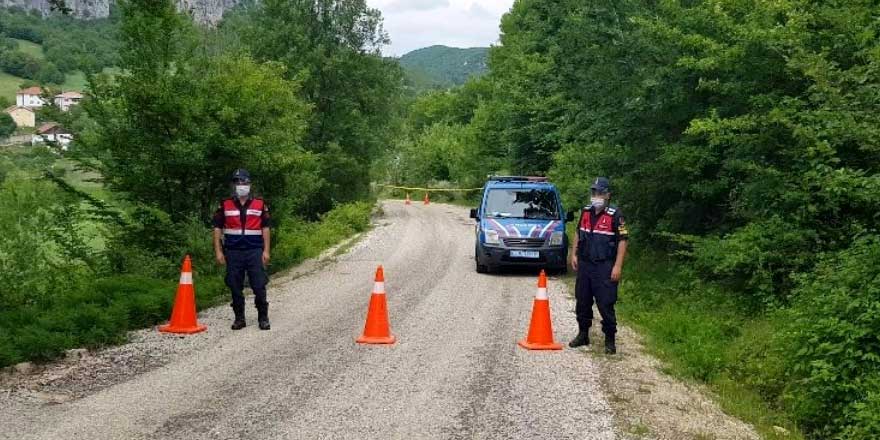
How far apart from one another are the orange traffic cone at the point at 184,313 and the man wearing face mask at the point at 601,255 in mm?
4822

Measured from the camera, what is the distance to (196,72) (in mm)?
13141

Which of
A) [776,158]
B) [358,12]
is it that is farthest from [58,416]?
[358,12]

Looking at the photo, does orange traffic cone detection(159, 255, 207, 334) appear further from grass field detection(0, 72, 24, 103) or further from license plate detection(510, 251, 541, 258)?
grass field detection(0, 72, 24, 103)

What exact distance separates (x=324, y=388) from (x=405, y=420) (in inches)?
47.0

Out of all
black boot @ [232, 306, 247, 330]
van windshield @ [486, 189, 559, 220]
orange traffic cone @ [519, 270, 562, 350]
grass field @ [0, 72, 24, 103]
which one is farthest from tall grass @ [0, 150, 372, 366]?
grass field @ [0, 72, 24, 103]

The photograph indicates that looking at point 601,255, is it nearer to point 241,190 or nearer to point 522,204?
point 241,190

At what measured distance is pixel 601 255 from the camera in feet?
27.6

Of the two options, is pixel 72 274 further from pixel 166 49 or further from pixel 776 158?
pixel 776 158

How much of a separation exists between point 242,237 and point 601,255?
4.41 metres

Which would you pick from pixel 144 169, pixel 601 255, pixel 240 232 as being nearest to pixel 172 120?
pixel 144 169

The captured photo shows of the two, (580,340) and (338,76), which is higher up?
(338,76)

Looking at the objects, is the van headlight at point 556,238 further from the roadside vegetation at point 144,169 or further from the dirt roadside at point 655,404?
the dirt roadside at point 655,404

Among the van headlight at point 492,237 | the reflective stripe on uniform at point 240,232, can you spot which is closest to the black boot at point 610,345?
the reflective stripe on uniform at point 240,232

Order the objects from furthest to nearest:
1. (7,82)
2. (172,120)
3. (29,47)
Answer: (29,47)
(7,82)
(172,120)
